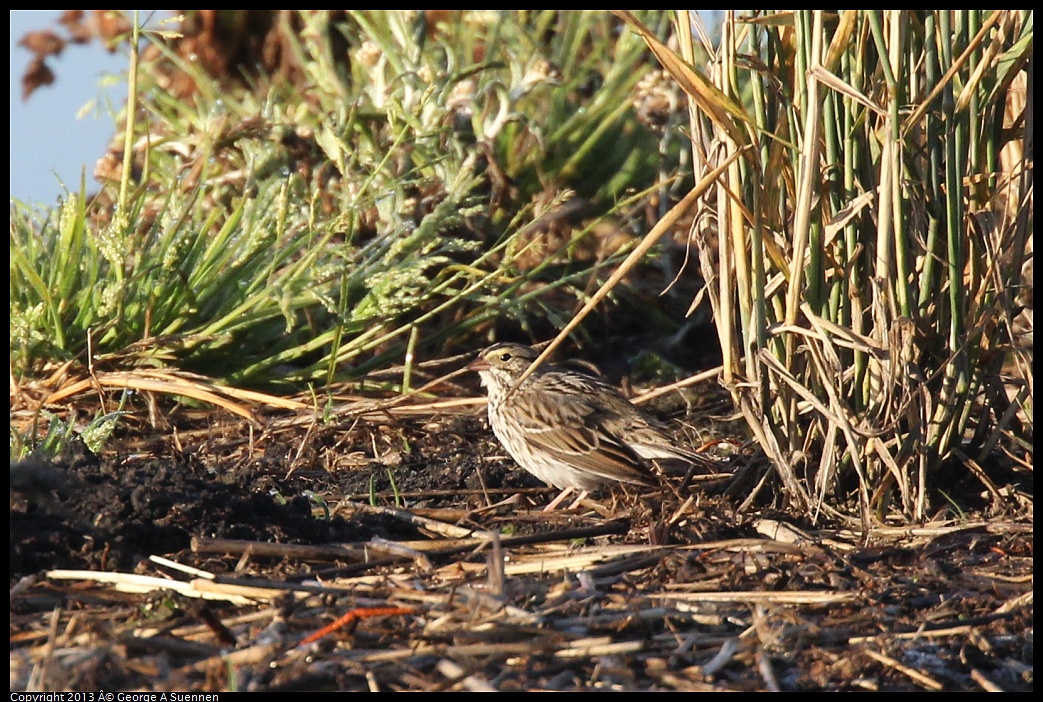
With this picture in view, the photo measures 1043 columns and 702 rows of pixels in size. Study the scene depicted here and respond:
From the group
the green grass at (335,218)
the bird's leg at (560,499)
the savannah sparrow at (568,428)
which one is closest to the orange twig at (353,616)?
the bird's leg at (560,499)

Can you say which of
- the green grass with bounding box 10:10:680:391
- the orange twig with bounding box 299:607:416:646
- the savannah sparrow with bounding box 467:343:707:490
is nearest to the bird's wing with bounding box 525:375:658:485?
the savannah sparrow with bounding box 467:343:707:490

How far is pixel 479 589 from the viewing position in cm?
355

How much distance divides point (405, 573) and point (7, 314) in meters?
2.53

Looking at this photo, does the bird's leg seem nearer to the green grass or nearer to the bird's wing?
the bird's wing

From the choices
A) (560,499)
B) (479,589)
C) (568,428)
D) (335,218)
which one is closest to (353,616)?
(479,589)

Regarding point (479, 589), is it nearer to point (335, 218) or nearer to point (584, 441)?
point (584, 441)

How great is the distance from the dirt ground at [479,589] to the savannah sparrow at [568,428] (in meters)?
0.14

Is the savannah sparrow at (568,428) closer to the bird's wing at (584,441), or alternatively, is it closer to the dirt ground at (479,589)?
the bird's wing at (584,441)

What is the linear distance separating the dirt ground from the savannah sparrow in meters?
0.14

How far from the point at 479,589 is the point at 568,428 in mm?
1906

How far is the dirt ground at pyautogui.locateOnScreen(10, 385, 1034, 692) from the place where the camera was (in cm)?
319

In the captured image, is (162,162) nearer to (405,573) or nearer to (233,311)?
(233,311)

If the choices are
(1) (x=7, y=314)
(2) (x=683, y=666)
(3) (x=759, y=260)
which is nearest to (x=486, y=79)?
(1) (x=7, y=314)

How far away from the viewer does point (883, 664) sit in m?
3.27
